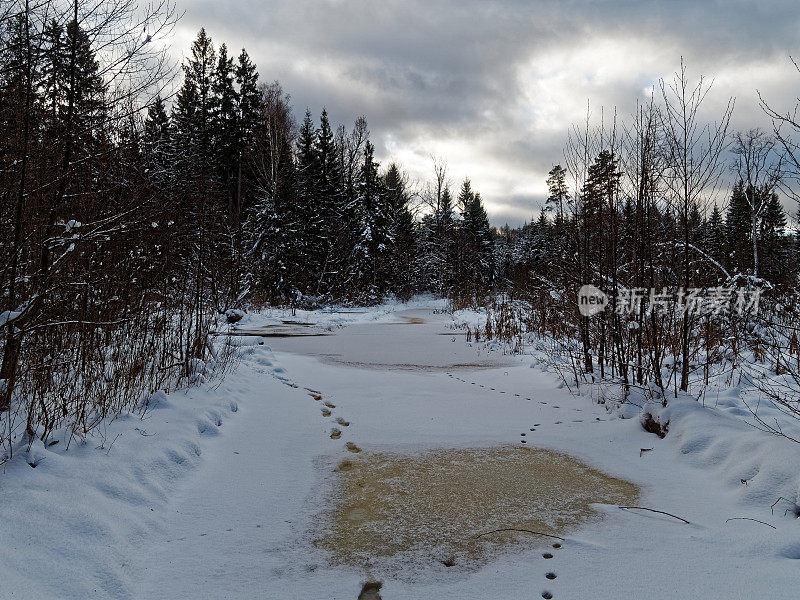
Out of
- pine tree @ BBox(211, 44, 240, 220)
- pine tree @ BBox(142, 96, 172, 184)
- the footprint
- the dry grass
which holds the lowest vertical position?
the dry grass

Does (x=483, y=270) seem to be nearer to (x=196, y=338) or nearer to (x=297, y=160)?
(x=297, y=160)

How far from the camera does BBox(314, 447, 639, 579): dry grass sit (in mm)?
2311

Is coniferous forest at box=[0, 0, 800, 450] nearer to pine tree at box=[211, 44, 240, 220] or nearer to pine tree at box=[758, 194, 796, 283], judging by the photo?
pine tree at box=[758, 194, 796, 283]

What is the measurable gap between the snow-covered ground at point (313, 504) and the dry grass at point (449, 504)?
4.5 inches

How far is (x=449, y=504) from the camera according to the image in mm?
2867

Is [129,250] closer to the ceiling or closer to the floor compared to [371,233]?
closer to the floor

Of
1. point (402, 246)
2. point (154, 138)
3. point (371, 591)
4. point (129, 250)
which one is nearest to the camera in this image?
point (371, 591)

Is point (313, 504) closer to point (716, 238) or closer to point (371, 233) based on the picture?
point (371, 233)

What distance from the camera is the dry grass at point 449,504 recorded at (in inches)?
91.0

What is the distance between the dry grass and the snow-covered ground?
0.11 m

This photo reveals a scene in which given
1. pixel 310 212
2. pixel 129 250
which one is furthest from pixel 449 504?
pixel 310 212

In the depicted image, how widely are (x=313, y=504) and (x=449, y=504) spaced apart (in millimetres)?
860

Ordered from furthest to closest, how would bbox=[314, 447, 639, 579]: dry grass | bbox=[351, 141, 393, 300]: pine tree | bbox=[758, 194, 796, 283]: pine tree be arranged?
1. bbox=[351, 141, 393, 300]: pine tree
2. bbox=[758, 194, 796, 283]: pine tree
3. bbox=[314, 447, 639, 579]: dry grass

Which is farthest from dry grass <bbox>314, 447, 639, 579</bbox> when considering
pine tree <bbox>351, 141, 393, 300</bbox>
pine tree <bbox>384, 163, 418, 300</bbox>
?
pine tree <bbox>384, 163, 418, 300</bbox>
